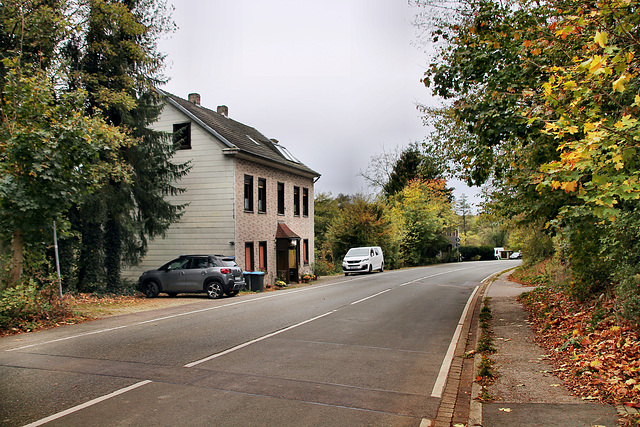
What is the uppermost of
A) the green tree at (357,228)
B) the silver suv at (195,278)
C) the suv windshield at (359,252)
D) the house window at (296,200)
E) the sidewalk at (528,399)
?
the house window at (296,200)

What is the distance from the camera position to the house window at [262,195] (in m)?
28.4

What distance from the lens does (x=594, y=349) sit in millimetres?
7480

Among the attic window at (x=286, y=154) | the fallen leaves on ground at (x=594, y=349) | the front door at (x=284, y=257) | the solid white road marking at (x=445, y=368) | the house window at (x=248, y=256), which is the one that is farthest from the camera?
the attic window at (x=286, y=154)

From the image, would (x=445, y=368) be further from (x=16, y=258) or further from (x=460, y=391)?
(x=16, y=258)

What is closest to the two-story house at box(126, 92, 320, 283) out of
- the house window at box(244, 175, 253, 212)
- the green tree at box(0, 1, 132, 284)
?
the house window at box(244, 175, 253, 212)

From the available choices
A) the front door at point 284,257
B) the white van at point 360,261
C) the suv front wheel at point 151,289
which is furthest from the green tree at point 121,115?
the white van at point 360,261

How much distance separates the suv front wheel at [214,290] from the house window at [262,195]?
946 centimetres

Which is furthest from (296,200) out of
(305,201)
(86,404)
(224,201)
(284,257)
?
(86,404)

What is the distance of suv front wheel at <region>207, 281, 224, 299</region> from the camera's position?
19.2m

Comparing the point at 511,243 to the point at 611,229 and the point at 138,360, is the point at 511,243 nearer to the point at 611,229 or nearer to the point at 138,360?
the point at 611,229

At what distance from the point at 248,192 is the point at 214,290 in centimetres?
902

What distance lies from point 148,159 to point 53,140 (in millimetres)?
9596

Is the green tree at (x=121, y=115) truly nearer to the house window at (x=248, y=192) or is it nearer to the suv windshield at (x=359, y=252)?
the house window at (x=248, y=192)

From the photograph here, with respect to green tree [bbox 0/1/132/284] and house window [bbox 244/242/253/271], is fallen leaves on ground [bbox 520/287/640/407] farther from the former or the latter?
house window [bbox 244/242/253/271]
